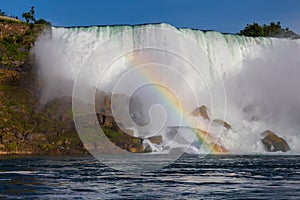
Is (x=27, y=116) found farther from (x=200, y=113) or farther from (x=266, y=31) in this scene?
(x=266, y=31)

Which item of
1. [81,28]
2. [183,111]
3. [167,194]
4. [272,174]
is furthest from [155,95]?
[167,194]

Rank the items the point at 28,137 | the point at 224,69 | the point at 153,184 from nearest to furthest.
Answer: the point at 153,184, the point at 28,137, the point at 224,69

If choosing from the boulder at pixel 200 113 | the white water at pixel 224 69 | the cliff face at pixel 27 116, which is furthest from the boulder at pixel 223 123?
the cliff face at pixel 27 116

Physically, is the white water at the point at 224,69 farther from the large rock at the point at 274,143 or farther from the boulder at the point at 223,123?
the large rock at the point at 274,143

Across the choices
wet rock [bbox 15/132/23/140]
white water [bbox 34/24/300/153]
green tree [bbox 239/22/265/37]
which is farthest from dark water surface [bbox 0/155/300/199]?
green tree [bbox 239/22/265/37]

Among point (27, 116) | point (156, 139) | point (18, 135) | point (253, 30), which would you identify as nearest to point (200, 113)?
point (156, 139)

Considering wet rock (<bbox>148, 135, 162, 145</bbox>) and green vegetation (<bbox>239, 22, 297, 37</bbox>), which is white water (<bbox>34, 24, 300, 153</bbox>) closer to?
wet rock (<bbox>148, 135, 162, 145</bbox>)
